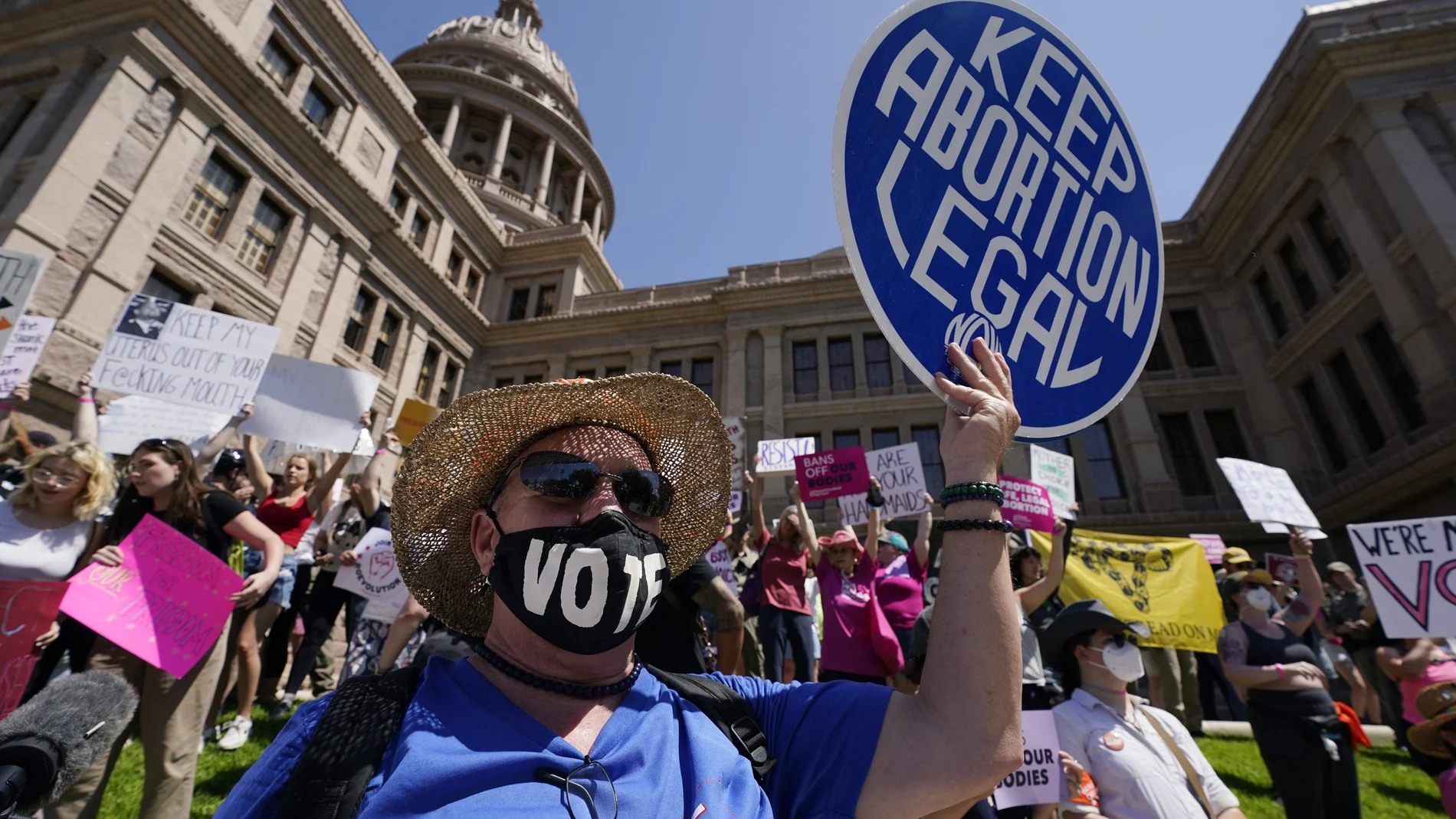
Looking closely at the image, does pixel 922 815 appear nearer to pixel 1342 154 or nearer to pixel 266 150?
pixel 266 150

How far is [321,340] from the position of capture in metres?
19.4

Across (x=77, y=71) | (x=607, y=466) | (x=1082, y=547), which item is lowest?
(x=607, y=466)

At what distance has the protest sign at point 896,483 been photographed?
32.2 ft

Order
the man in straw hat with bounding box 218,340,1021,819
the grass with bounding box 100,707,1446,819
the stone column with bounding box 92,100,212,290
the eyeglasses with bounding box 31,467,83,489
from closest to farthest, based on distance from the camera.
A: 1. the man in straw hat with bounding box 218,340,1021,819
2. the eyeglasses with bounding box 31,467,83,489
3. the grass with bounding box 100,707,1446,819
4. the stone column with bounding box 92,100,212,290

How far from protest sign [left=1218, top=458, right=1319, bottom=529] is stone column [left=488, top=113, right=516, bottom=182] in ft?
118

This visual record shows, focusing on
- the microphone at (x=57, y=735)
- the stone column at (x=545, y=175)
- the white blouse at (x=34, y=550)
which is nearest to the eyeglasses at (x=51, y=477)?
the white blouse at (x=34, y=550)

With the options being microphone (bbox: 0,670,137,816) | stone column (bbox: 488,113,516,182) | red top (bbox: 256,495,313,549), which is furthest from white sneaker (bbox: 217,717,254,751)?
stone column (bbox: 488,113,516,182)

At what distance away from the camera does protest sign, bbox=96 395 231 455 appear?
631cm

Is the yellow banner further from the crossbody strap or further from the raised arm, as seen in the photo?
the raised arm

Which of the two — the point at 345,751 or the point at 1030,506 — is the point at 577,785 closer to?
the point at 345,751

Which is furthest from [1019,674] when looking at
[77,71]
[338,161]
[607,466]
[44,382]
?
[338,161]

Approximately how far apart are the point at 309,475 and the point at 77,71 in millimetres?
15496

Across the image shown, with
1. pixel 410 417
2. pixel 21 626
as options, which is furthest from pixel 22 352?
pixel 21 626

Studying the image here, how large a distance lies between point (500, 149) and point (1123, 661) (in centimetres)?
3878
